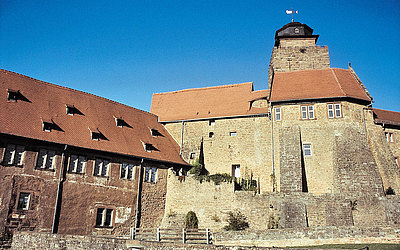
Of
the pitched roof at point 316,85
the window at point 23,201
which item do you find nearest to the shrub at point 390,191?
the pitched roof at point 316,85

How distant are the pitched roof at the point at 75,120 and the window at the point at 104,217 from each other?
158 inches

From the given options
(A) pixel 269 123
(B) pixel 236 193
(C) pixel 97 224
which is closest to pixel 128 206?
(C) pixel 97 224

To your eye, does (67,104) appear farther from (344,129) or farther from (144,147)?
(344,129)

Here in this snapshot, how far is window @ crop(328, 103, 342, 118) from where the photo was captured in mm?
25031

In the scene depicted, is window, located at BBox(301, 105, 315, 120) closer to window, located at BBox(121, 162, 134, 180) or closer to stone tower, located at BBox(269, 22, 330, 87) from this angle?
stone tower, located at BBox(269, 22, 330, 87)

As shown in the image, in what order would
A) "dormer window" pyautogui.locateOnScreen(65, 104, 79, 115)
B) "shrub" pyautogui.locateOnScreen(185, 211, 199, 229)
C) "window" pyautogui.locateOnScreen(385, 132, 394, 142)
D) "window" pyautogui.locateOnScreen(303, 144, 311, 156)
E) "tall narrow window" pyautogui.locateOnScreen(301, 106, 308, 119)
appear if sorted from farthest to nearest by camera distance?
"window" pyautogui.locateOnScreen(385, 132, 394, 142) → "tall narrow window" pyautogui.locateOnScreen(301, 106, 308, 119) → "window" pyautogui.locateOnScreen(303, 144, 311, 156) → "dormer window" pyautogui.locateOnScreen(65, 104, 79, 115) → "shrub" pyautogui.locateOnScreen(185, 211, 199, 229)

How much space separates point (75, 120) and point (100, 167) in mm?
3834

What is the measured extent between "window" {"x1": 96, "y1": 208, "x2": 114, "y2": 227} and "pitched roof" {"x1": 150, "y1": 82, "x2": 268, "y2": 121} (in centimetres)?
1110

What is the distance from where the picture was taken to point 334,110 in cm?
2517

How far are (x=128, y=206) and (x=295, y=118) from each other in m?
13.7

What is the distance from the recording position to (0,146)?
19188mm

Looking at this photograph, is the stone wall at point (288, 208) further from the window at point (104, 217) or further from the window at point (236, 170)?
the window at point (104, 217)

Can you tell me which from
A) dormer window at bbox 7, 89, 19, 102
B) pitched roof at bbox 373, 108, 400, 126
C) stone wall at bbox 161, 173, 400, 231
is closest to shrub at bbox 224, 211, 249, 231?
stone wall at bbox 161, 173, 400, 231

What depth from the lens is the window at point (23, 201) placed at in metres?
19.4
